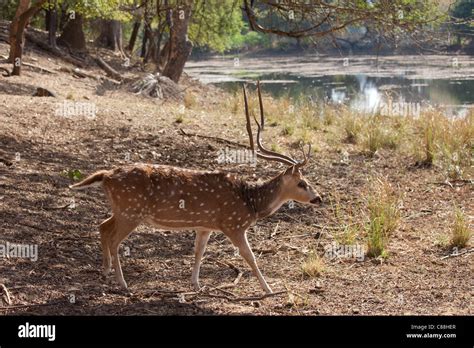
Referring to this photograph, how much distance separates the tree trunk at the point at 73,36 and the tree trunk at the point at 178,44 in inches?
183

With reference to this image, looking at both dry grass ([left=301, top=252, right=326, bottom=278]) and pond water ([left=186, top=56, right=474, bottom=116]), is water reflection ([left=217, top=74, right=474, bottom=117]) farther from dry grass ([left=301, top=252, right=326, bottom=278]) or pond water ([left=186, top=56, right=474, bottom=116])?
dry grass ([left=301, top=252, right=326, bottom=278])

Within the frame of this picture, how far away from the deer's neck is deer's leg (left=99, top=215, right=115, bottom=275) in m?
1.07

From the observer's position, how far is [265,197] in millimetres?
6758

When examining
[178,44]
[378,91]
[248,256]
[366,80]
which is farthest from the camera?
[366,80]

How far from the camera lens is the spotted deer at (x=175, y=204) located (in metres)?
6.30

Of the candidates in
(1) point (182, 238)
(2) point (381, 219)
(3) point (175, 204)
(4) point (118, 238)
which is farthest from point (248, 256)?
(2) point (381, 219)

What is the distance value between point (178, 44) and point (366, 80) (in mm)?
9678

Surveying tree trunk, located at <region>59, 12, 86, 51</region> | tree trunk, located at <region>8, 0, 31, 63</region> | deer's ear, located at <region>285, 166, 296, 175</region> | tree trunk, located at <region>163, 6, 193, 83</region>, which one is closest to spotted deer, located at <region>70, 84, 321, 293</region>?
deer's ear, located at <region>285, 166, 296, 175</region>

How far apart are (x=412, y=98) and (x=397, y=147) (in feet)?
21.9

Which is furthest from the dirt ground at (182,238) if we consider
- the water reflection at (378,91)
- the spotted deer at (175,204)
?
the water reflection at (378,91)

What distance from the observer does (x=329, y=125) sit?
574 inches

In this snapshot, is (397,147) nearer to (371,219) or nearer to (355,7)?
(355,7)

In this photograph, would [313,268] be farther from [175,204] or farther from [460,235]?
[460,235]
